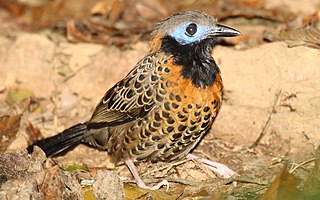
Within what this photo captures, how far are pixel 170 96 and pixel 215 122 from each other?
1.25 meters

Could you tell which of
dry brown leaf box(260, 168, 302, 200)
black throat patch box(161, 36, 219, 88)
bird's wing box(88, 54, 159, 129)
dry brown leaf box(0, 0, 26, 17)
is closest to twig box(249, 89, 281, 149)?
black throat patch box(161, 36, 219, 88)

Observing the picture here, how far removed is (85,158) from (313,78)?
2.23 metres

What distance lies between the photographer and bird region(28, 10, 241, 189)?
637 cm

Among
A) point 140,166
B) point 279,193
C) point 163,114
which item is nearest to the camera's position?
point 279,193

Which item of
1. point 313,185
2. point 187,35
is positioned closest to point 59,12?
point 187,35

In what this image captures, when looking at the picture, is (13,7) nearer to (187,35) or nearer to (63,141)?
(63,141)

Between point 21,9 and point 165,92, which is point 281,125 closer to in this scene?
point 165,92

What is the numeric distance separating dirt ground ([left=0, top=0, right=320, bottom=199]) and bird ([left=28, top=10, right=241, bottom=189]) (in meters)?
0.22

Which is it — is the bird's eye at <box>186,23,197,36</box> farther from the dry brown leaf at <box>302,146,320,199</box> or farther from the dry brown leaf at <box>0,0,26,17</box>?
the dry brown leaf at <box>0,0,26,17</box>

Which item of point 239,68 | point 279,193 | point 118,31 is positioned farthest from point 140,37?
point 279,193

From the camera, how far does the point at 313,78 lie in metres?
7.09

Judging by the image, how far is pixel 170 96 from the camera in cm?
636

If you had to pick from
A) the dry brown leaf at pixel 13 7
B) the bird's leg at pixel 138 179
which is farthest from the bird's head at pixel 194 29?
the dry brown leaf at pixel 13 7

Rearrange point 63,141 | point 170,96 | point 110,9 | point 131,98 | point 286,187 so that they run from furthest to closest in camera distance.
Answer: point 110,9 → point 63,141 → point 131,98 → point 170,96 → point 286,187
